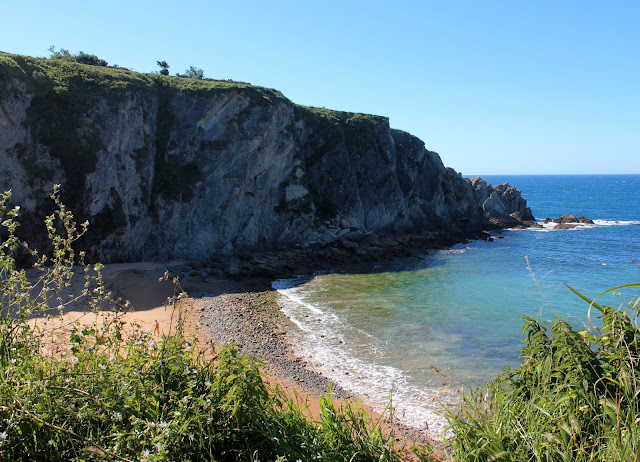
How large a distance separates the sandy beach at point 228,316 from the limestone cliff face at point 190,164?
11.6ft

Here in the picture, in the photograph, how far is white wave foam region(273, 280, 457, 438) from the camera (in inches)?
444

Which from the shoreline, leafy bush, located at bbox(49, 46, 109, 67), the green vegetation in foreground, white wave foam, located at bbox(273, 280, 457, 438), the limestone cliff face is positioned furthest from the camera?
leafy bush, located at bbox(49, 46, 109, 67)

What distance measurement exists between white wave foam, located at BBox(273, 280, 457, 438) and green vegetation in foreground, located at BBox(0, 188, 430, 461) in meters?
6.47

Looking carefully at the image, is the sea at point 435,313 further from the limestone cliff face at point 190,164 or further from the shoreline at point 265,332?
the limestone cliff face at point 190,164

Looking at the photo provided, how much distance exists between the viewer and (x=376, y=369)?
1374 centimetres

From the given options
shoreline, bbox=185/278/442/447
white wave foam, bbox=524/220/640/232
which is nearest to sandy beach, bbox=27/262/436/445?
shoreline, bbox=185/278/442/447

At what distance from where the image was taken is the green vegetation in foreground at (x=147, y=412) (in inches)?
110

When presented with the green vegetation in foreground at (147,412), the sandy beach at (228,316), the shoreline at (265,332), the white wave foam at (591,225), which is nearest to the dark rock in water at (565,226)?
the white wave foam at (591,225)

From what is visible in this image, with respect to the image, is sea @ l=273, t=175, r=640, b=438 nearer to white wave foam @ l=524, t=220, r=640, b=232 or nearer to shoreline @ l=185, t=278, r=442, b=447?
shoreline @ l=185, t=278, r=442, b=447

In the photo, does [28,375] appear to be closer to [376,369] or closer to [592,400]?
[592,400]

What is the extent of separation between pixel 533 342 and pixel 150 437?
3.62 m

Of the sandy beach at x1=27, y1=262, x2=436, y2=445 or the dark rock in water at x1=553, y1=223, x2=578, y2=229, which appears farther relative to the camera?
the dark rock in water at x1=553, y1=223, x2=578, y2=229

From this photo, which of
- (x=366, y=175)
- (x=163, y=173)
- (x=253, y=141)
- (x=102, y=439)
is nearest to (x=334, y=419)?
(x=102, y=439)

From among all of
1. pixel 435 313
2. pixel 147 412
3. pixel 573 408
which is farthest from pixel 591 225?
pixel 147 412
